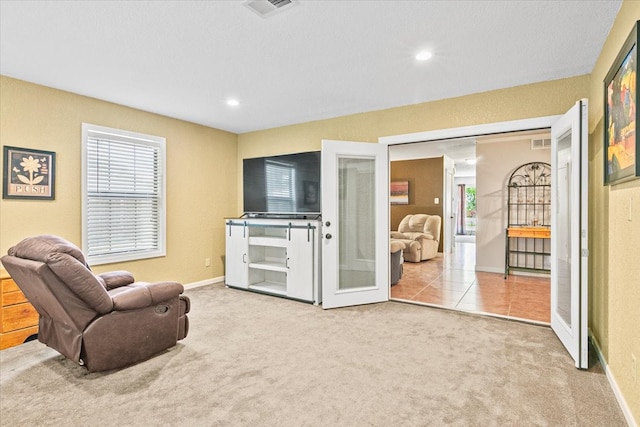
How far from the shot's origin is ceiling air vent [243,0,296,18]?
7.08 feet

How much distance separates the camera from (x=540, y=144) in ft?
19.6

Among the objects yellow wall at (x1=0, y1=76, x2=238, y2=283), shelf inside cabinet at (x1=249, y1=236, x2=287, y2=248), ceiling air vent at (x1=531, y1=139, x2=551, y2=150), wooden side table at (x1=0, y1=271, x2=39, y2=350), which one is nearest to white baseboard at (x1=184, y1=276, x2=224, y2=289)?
yellow wall at (x1=0, y1=76, x2=238, y2=283)

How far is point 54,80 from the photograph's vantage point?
3.45 meters

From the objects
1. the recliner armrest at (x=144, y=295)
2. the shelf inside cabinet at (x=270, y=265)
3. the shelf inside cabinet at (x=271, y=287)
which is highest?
the recliner armrest at (x=144, y=295)

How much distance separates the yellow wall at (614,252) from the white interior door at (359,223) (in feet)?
6.87

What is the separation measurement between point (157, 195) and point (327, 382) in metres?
3.58

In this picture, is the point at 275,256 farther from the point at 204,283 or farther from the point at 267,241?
the point at 204,283

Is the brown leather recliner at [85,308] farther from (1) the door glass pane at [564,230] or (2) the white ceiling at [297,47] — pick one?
(1) the door glass pane at [564,230]

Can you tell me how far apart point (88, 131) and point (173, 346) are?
2742 mm

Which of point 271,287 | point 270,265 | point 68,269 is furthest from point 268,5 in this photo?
point 271,287

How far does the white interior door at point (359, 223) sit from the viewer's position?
4.24m

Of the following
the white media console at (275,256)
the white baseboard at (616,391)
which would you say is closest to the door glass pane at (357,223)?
the white media console at (275,256)

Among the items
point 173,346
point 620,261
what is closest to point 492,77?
point 620,261

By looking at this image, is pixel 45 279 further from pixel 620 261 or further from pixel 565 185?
pixel 565 185
